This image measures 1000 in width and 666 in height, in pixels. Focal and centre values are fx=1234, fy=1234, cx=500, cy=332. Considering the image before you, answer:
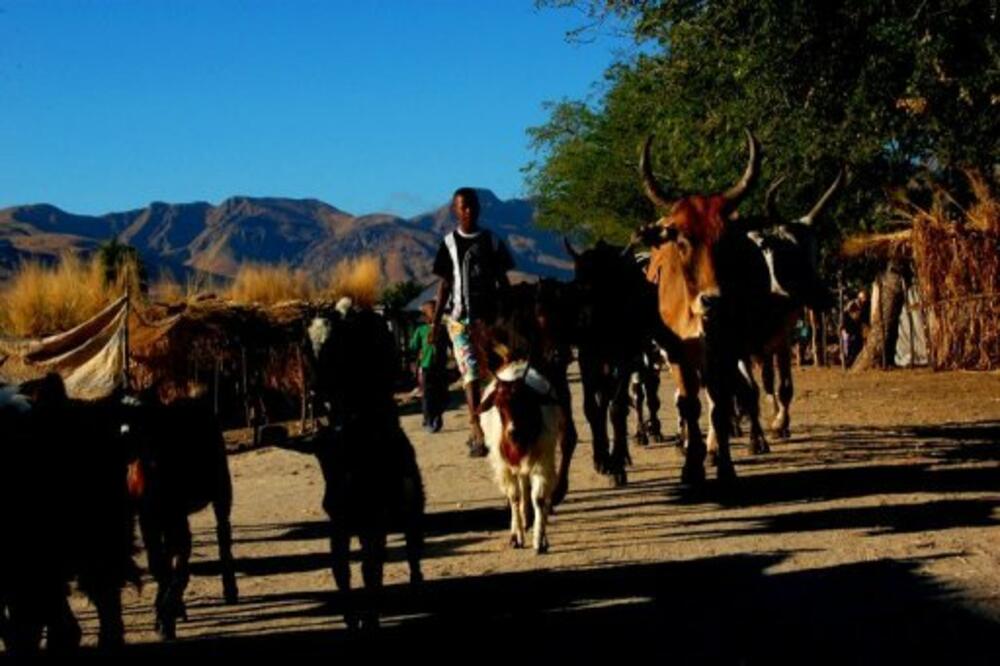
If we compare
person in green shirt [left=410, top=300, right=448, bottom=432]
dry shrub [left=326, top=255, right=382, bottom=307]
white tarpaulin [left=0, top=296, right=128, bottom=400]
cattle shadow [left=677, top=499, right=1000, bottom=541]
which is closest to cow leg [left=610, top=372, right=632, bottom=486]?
cattle shadow [left=677, top=499, right=1000, bottom=541]

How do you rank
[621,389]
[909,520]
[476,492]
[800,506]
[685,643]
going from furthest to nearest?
1. [476,492]
2. [621,389]
3. [800,506]
4. [909,520]
5. [685,643]

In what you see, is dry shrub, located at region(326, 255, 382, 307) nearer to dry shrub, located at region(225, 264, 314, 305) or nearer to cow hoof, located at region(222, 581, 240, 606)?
dry shrub, located at region(225, 264, 314, 305)

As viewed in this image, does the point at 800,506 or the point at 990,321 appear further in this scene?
the point at 990,321

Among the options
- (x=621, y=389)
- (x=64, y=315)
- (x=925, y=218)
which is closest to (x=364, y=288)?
(x=64, y=315)

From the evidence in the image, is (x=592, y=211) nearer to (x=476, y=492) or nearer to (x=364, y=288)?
(x=364, y=288)

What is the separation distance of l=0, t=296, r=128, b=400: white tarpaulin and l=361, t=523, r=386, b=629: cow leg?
8.16m

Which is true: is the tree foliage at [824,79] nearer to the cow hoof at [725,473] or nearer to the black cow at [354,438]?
the cow hoof at [725,473]

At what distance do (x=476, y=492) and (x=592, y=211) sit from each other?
2885 centimetres

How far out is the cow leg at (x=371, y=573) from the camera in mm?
6383

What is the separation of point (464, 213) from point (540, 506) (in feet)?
9.65

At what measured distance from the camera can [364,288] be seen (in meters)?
21.8

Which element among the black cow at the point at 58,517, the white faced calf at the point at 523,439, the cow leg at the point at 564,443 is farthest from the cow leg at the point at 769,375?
the black cow at the point at 58,517

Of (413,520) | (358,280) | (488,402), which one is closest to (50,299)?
(358,280)

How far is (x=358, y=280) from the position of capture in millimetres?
21891
